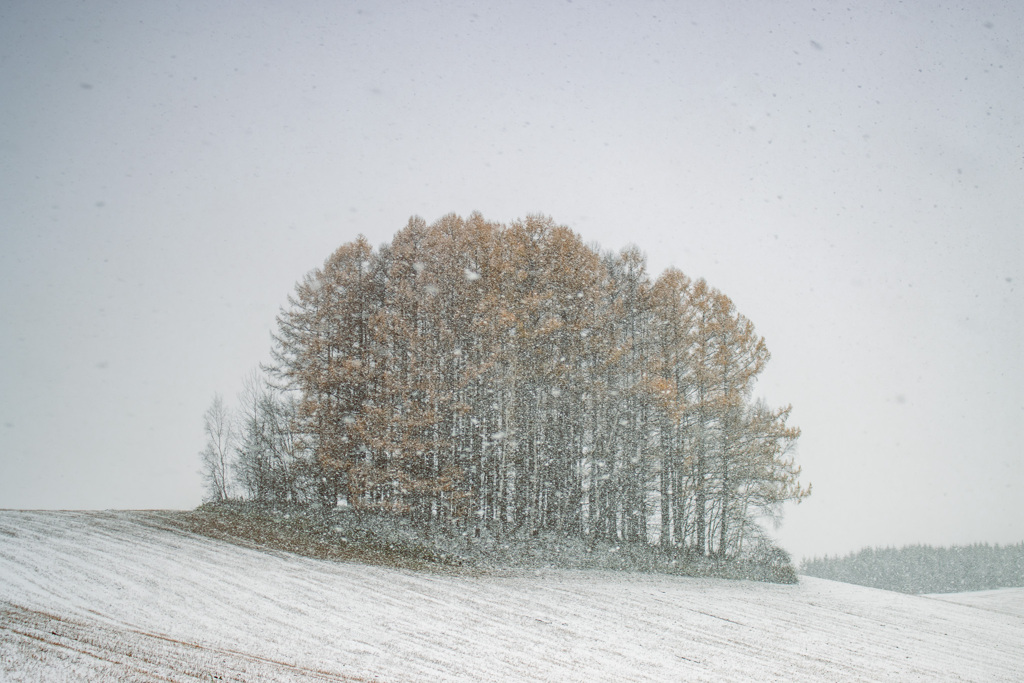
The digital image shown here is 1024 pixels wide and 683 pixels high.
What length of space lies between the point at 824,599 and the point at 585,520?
21.7 ft

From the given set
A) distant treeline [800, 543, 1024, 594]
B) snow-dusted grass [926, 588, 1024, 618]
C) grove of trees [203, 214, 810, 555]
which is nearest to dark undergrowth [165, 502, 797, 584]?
grove of trees [203, 214, 810, 555]

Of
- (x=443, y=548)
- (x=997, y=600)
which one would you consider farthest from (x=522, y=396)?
(x=997, y=600)

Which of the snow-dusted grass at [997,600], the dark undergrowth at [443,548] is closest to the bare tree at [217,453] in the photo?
the dark undergrowth at [443,548]

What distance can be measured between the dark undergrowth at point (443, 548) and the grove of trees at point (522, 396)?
56cm

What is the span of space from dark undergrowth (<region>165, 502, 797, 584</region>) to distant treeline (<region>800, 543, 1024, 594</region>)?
31.1 m

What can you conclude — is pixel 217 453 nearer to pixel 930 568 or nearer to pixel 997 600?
pixel 997 600

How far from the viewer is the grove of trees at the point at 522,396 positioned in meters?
18.4

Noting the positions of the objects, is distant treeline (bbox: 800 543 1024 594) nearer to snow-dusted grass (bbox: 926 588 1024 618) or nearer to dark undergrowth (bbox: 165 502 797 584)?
snow-dusted grass (bbox: 926 588 1024 618)

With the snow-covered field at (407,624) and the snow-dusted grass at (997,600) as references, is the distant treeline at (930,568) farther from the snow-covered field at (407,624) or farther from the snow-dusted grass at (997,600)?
the snow-covered field at (407,624)

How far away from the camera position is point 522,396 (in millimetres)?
19281

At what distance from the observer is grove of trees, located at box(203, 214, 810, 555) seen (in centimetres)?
1836

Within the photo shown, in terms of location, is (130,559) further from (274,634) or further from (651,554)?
(651,554)

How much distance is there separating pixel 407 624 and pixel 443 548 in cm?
747

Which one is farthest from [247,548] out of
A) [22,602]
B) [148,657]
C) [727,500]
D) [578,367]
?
[727,500]
